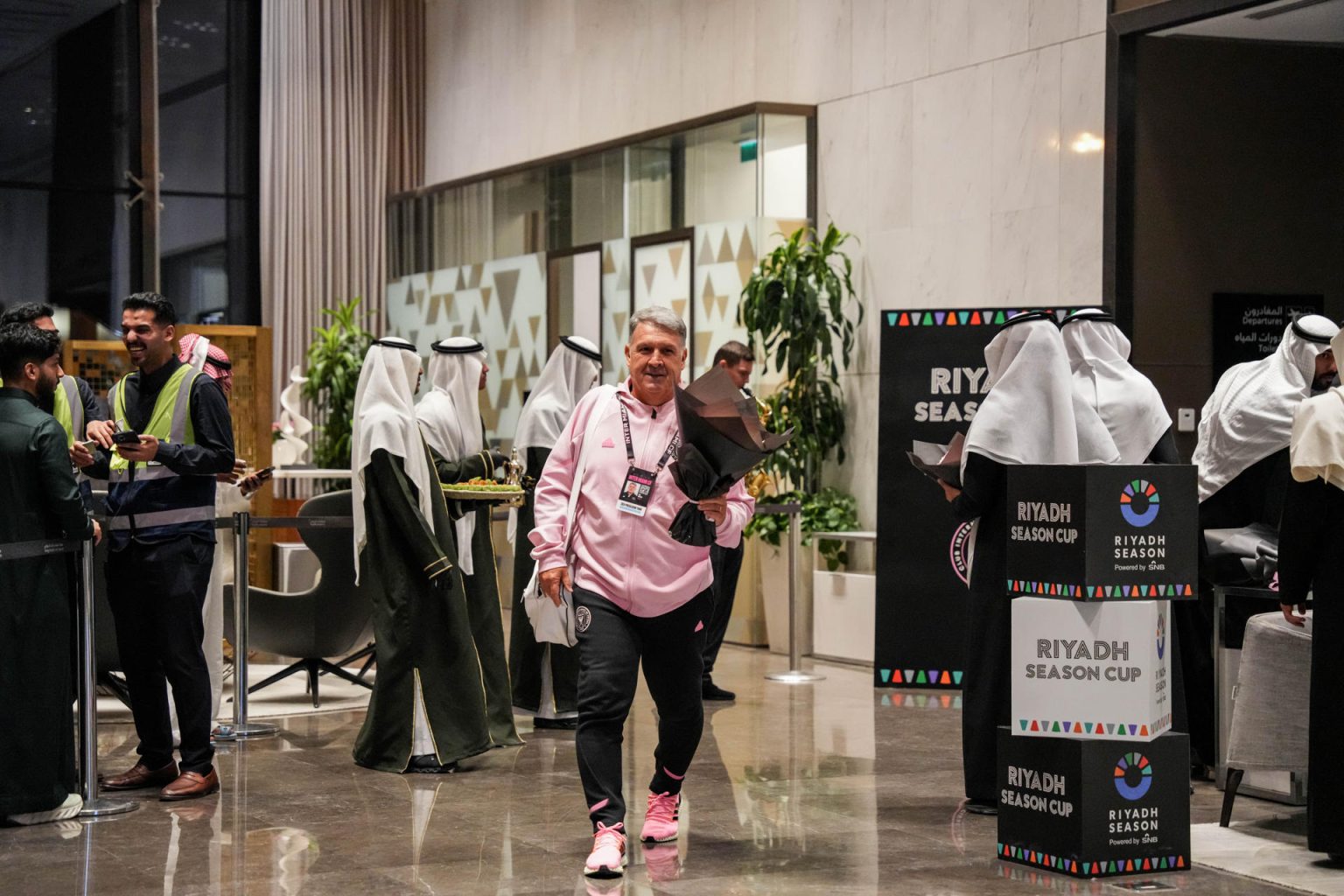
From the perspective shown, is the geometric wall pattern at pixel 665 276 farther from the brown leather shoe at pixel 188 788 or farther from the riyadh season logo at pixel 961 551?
the brown leather shoe at pixel 188 788

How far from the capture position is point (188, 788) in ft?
19.7

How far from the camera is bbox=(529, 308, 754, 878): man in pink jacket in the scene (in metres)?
4.86

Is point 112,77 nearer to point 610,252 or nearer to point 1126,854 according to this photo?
point 610,252

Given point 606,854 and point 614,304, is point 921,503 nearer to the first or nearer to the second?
point 606,854

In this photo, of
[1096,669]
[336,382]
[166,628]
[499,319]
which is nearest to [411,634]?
[166,628]

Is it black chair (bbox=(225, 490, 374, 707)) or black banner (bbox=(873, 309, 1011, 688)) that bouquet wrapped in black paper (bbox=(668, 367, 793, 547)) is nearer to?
black banner (bbox=(873, 309, 1011, 688))

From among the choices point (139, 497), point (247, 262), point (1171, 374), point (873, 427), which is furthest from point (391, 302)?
point (139, 497)

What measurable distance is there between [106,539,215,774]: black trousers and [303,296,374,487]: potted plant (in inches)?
350

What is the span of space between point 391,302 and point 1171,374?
9003 millimetres

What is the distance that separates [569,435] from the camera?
508cm

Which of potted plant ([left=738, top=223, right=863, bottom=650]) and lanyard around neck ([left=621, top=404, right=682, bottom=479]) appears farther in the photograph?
potted plant ([left=738, top=223, right=863, bottom=650])

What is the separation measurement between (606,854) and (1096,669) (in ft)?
4.91

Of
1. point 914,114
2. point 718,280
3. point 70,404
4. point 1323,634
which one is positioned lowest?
point 1323,634

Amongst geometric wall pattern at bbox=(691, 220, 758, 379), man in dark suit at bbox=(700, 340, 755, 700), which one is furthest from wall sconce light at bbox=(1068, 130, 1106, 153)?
geometric wall pattern at bbox=(691, 220, 758, 379)
